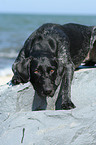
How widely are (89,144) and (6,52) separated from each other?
1312cm

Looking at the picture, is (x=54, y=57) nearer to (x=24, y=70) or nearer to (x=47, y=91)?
(x=24, y=70)

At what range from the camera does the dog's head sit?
12.9ft

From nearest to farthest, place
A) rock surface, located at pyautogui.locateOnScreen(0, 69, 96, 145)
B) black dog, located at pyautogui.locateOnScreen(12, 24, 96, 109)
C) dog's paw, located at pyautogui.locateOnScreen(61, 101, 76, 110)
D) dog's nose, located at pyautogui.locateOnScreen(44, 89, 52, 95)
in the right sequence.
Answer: rock surface, located at pyautogui.locateOnScreen(0, 69, 96, 145) < dog's nose, located at pyautogui.locateOnScreen(44, 89, 52, 95) < black dog, located at pyautogui.locateOnScreen(12, 24, 96, 109) < dog's paw, located at pyautogui.locateOnScreen(61, 101, 76, 110)

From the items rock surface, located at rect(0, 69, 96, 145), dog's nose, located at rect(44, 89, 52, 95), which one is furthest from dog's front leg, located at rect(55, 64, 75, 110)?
rock surface, located at rect(0, 69, 96, 145)

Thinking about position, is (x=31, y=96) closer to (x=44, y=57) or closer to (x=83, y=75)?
(x=44, y=57)

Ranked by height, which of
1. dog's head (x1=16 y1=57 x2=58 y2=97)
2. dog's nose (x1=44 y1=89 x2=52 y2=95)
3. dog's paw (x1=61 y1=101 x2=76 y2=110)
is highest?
dog's head (x1=16 y1=57 x2=58 y2=97)

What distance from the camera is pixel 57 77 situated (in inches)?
167

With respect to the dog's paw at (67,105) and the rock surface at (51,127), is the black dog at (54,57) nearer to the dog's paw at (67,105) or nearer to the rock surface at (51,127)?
the dog's paw at (67,105)

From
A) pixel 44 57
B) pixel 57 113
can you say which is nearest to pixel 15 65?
pixel 44 57

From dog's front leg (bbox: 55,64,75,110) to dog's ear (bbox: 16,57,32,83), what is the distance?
71cm

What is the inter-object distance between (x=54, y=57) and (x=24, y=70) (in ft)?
1.87

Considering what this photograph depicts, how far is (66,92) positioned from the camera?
4375mm

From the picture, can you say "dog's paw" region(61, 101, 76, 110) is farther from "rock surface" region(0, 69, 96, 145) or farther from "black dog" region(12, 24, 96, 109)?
"rock surface" region(0, 69, 96, 145)

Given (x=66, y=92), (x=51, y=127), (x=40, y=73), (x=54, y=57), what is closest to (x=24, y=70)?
(x=40, y=73)
